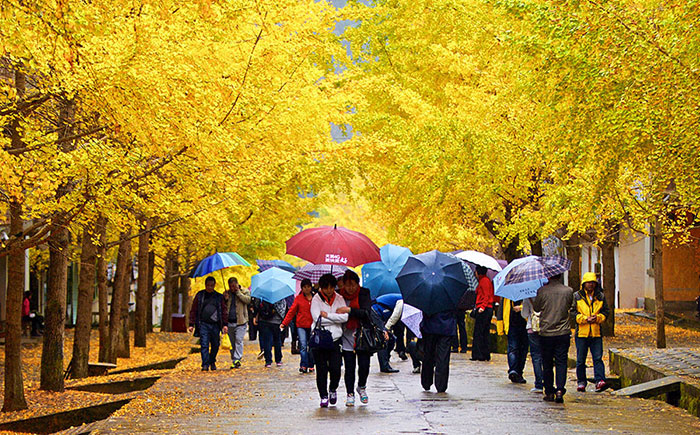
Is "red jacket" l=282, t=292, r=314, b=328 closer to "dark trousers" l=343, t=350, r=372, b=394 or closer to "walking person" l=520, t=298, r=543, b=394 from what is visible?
"dark trousers" l=343, t=350, r=372, b=394

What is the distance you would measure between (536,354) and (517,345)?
1.78 m

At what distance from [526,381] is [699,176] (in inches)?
237

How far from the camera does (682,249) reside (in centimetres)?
3603

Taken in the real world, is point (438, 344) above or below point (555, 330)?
below

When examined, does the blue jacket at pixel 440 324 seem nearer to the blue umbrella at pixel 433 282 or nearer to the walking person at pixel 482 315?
the blue umbrella at pixel 433 282

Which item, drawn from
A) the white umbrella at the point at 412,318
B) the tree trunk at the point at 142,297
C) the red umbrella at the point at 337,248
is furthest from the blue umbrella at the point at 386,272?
the tree trunk at the point at 142,297

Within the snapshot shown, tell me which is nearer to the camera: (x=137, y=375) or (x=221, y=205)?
(x=137, y=375)

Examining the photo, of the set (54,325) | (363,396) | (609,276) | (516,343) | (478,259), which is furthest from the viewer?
(609,276)

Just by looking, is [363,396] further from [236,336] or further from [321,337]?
[236,336]

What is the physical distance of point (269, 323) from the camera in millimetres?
20766

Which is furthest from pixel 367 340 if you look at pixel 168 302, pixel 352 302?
pixel 168 302

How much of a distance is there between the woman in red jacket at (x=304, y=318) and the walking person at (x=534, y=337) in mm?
3429

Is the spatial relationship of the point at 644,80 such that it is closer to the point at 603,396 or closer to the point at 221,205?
the point at 603,396

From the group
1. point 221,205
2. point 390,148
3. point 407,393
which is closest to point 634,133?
point 407,393
